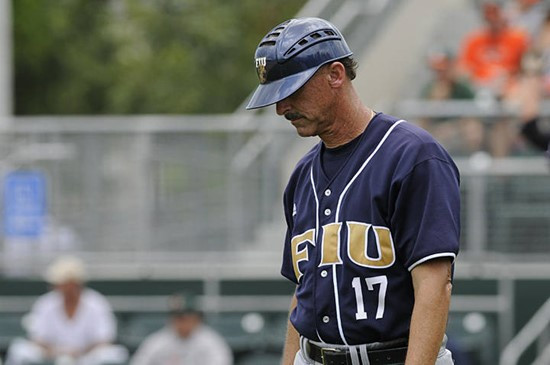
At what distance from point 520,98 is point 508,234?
3.43ft

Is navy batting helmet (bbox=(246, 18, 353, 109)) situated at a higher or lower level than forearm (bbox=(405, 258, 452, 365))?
higher

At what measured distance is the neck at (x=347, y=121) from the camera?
146 inches

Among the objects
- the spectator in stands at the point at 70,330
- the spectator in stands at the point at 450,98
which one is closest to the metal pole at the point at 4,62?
the spectator in stands at the point at 70,330

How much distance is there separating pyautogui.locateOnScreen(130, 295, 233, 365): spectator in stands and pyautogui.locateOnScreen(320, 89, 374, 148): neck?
601 cm

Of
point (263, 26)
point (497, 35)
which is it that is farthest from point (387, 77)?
point (263, 26)

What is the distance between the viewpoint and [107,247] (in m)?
10.9

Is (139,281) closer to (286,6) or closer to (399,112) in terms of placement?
(399,112)

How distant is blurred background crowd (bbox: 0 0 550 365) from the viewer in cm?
987

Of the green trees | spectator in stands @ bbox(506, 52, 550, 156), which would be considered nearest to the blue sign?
spectator in stands @ bbox(506, 52, 550, 156)

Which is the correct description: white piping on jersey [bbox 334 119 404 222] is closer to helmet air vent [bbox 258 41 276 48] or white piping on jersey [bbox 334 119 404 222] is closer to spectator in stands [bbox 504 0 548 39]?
helmet air vent [bbox 258 41 276 48]

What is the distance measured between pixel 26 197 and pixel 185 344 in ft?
6.59

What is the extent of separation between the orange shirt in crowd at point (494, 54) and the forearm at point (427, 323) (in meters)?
7.22

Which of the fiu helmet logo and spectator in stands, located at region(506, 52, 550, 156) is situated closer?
the fiu helmet logo

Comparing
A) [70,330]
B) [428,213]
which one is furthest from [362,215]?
[70,330]
